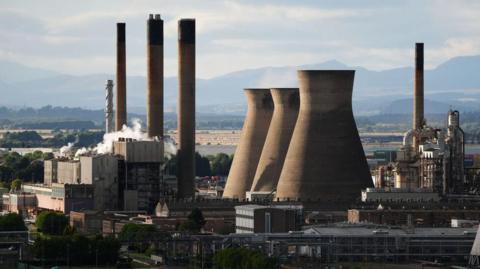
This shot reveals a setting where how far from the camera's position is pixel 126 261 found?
6275 cm

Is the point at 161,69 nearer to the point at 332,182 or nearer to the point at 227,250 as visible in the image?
the point at 332,182

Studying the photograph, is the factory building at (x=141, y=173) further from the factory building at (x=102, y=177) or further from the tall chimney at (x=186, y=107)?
the tall chimney at (x=186, y=107)

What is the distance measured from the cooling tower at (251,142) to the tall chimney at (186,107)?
7.62 feet

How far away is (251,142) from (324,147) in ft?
28.9

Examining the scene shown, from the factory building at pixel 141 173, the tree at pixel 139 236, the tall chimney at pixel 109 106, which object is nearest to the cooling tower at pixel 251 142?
the factory building at pixel 141 173

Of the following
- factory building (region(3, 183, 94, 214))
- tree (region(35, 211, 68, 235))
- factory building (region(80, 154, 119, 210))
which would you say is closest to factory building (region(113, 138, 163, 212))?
factory building (region(80, 154, 119, 210))

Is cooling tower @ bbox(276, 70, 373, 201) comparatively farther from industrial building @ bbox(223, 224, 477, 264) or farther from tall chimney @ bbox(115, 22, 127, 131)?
industrial building @ bbox(223, 224, 477, 264)

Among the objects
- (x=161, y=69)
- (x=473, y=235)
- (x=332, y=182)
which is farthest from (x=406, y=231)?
(x=161, y=69)

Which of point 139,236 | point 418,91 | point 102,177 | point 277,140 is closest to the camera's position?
point 139,236

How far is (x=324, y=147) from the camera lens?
3221 inches

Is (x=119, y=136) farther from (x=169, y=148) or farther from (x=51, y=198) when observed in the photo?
(x=51, y=198)

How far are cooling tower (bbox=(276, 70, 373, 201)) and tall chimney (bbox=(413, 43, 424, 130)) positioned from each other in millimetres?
9162

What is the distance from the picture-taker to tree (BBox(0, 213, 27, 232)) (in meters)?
74.1

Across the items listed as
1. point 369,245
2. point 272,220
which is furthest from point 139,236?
point 369,245
